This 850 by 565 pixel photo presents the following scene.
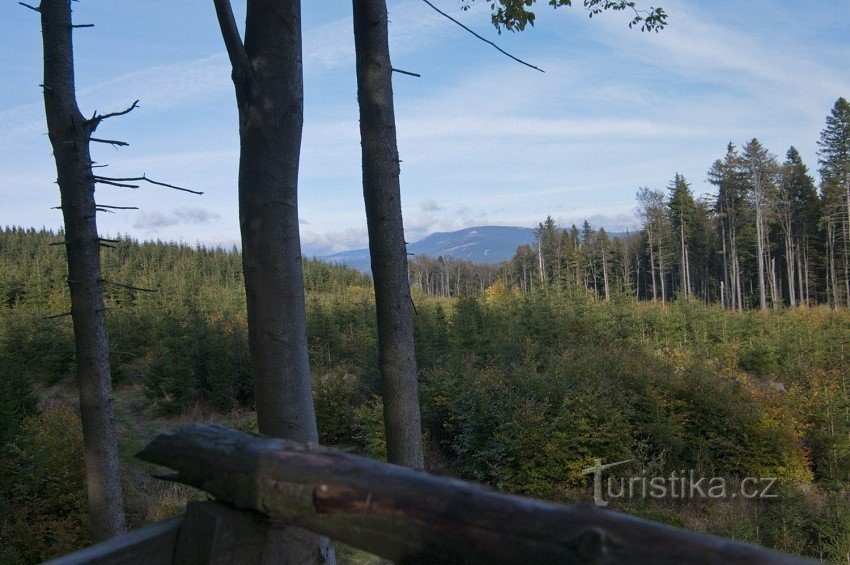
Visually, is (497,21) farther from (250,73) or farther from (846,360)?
(846,360)

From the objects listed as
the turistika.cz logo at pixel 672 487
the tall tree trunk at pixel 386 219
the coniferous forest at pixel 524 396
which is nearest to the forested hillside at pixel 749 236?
the coniferous forest at pixel 524 396

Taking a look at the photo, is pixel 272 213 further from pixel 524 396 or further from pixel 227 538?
pixel 524 396

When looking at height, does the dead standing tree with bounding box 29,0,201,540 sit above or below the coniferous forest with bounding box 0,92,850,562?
above

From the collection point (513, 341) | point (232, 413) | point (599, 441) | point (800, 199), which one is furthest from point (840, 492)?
point (800, 199)

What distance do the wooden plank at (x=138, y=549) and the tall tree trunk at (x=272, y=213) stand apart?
107cm

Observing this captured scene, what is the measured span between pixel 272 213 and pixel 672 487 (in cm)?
903

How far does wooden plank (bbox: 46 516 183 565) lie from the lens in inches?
61.1

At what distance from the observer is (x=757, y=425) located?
1063 cm

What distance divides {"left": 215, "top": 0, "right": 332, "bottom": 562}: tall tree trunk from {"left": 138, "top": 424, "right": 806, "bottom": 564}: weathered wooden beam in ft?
3.18

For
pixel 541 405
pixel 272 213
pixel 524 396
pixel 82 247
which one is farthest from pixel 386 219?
pixel 524 396

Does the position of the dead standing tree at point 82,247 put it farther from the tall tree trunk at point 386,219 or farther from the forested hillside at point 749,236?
the forested hillside at point 749,236

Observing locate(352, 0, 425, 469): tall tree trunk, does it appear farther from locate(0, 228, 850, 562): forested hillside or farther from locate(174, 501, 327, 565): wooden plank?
locate(174, 501, 327, 565): wooden plank

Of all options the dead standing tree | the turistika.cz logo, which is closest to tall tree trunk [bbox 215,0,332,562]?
the dead standing tree

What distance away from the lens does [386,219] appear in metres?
4.12
